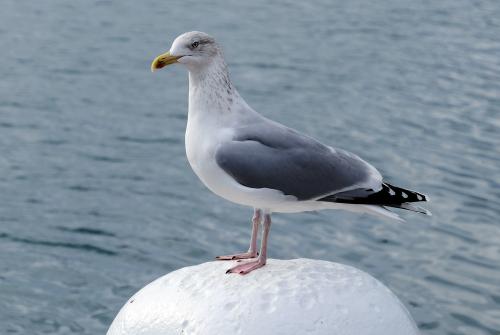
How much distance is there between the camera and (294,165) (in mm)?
9117

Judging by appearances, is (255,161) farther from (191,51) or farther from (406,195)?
(406,195)

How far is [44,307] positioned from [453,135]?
9844 mm

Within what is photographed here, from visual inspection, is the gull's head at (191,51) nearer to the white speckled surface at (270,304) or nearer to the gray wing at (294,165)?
the gray wing at (294,165)

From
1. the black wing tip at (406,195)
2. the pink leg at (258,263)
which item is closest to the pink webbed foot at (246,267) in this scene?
the pink leg at (258,263)

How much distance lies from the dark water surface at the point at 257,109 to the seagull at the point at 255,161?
20.1 ft

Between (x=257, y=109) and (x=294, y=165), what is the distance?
13.8 metres

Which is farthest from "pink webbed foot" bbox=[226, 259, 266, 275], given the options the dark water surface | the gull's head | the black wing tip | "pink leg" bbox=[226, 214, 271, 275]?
the dark water surface

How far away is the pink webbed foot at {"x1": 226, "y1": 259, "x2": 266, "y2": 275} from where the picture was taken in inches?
342

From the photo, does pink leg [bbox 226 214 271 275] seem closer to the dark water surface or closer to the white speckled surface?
the white speckled surface

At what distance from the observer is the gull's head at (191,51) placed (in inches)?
345

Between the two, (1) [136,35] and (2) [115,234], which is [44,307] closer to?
(2) [115,234]

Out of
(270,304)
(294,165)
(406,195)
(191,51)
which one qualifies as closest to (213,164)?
(294,165)

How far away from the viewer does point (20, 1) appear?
3275cm

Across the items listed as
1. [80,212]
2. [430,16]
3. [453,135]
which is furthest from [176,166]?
[430,16]
